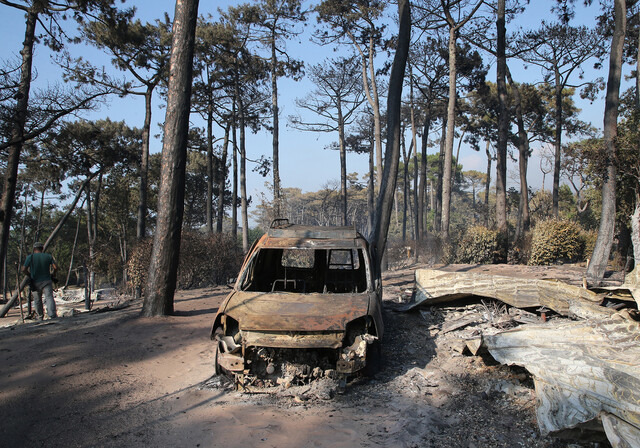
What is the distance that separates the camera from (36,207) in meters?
33.1

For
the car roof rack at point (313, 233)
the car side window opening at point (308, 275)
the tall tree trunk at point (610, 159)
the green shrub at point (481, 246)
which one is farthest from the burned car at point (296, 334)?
the green shrub at point (481, 246)

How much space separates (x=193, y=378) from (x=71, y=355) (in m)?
1.83

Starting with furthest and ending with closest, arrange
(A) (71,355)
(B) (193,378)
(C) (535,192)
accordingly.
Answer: (C) (535,192), (A) (71,355), (B) (193,378)

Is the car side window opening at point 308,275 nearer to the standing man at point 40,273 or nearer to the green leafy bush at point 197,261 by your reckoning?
the standing man at point 40,273

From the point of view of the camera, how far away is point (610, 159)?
11.6 meters

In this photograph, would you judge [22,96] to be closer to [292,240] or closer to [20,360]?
[20,360]

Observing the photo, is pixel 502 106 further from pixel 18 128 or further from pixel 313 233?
pixel 18 128

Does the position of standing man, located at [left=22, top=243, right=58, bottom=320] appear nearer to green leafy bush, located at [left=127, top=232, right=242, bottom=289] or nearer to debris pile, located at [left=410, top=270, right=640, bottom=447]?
green leafy bush, located at [left=127, top=232, right=242, bottom=289]

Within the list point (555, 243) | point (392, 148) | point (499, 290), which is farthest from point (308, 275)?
point (555, 243)

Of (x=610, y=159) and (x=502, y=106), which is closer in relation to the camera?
(x=610, y=159)

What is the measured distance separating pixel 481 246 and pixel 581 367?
13.8 metres

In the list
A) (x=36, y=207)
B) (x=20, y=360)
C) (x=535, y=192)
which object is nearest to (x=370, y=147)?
(x=535, y=192)

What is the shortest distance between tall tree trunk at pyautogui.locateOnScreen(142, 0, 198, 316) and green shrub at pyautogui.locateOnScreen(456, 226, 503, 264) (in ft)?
40.9

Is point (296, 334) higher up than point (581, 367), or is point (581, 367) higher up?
point (296, 334)
